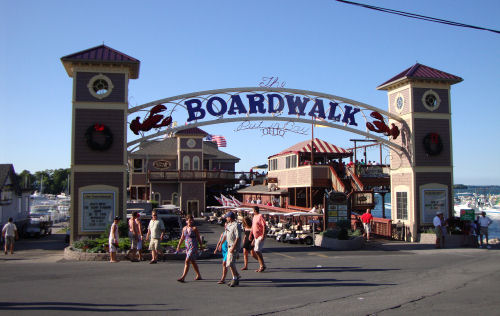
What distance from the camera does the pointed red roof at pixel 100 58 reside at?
18.2 metres

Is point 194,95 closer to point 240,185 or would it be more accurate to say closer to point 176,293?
point 176,293

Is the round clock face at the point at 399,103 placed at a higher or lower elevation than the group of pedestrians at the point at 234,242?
higher

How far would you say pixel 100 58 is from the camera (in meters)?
18.4

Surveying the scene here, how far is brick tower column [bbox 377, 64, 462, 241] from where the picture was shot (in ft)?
70.4

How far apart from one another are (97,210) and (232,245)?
9.80 meters

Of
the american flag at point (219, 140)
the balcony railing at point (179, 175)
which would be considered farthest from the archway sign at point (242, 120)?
the american flag at point (219, 140)

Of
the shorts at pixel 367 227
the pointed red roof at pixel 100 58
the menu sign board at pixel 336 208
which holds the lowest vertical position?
the shorts at pixel 367 227

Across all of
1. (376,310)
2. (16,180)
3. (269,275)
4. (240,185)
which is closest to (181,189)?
(240,185)

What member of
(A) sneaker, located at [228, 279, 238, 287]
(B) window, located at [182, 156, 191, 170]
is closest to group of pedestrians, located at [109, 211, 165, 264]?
(A) sneaker, located at [228, 279, 238, 287]

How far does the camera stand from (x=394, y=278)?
1119cm

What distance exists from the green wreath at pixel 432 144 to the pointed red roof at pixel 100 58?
13.6 meters

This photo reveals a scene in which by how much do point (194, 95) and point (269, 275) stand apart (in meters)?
10.3

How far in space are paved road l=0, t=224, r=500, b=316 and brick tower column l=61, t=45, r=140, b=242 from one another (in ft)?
15.3

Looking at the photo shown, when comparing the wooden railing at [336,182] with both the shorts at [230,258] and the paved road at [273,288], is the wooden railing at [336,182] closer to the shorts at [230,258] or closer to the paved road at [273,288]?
the paved road at [273,288]
